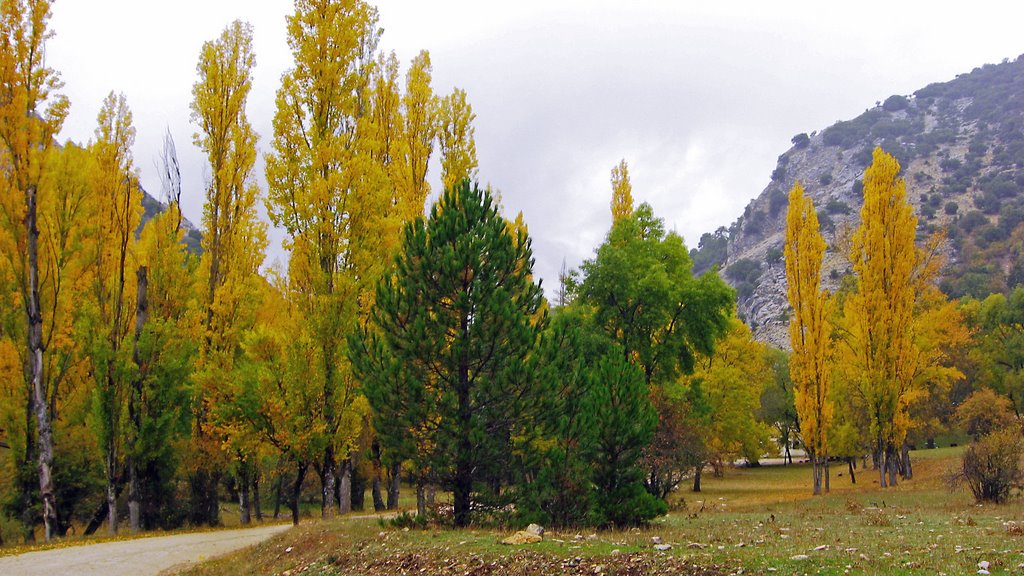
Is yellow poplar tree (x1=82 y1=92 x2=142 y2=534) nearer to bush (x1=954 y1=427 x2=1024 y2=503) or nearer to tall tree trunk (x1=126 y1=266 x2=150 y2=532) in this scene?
tall tree trunk (x1=126 y1=266 x2=150 y2=532)

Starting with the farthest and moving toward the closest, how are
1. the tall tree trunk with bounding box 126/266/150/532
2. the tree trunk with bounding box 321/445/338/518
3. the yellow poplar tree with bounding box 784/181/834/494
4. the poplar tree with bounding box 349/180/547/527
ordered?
the yellow poplar tree with bounding box 784/181/834/494
the tall tree trunk with bounding box 126/266/150/532
the tree trunk with bounding box 321/445/338/518
the poplar tree with bounding box 349/180/547/527

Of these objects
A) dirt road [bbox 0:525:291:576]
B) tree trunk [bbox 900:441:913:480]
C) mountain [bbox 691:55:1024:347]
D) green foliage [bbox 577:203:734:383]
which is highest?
mountain [bbox 691:55:1024:347]

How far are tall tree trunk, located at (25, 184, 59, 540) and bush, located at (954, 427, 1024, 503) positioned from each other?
88.0 ft

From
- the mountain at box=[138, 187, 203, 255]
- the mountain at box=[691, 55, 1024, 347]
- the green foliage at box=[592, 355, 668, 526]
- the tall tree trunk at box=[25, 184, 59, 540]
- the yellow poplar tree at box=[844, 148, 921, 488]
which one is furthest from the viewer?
the mountain at box=[691, 55, 1024, 347]

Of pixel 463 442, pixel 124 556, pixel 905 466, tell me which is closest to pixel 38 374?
pixel 124 556

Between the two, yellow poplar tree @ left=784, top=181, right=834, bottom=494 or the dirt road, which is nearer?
the dirt road

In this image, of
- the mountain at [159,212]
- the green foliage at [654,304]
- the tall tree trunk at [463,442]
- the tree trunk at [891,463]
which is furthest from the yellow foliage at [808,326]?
the mountain at [159,212]

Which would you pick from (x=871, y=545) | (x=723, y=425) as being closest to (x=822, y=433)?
(x=723, y=425)

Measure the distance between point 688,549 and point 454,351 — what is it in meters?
5.96

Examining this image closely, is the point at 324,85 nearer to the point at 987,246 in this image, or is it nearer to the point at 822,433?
the point at 822,433

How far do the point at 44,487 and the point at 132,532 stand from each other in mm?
3116

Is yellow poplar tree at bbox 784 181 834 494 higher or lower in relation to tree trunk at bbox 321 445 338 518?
higher

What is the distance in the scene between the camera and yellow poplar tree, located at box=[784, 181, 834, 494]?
100 ft

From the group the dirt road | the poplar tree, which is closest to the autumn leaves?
the poplar tree
